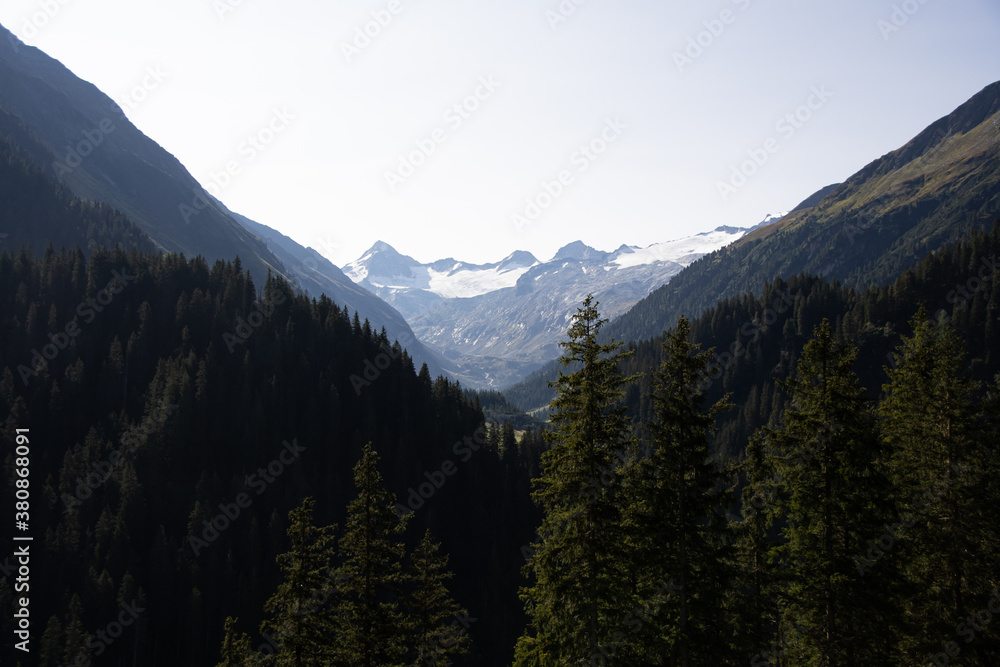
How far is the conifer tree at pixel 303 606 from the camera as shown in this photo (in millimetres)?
24531

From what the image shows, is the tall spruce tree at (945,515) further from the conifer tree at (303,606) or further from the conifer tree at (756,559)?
the conifer tree at (303,606)

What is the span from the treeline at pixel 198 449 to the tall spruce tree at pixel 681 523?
290ft

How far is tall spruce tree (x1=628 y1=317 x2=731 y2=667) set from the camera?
20.7 metres

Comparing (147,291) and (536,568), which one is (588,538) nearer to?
(536,568)

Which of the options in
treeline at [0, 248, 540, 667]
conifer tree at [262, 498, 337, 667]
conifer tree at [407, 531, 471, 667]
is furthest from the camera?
treeline at [0, 248, 540, 667]

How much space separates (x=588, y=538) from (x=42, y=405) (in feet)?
449

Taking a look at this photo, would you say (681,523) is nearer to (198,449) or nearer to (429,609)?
(429,609)

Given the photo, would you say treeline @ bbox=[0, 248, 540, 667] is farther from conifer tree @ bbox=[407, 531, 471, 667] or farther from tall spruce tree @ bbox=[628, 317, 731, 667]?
tall spruce tree @ bbox=[628, 317, 731, 667]

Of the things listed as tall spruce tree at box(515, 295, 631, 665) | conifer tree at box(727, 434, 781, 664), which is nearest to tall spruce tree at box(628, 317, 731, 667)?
tall spruce tree at box(515, 295, 631, 665)

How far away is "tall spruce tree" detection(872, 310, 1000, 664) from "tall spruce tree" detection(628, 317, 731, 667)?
6.97 m

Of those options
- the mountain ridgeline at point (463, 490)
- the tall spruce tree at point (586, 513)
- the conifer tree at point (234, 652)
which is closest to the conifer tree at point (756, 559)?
the mountain ridgeline at point (463, 490)

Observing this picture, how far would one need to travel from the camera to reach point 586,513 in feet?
68.9

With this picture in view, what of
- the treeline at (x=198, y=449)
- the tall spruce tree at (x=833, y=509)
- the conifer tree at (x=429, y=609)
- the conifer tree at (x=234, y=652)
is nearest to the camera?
the tall spruce tree at (x=833, y=509)

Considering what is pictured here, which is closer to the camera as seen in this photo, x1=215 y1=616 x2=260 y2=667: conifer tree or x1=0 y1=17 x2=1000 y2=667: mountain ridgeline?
x1=0 y1=17 x2=1000 y2=667: mountain ridgeline
